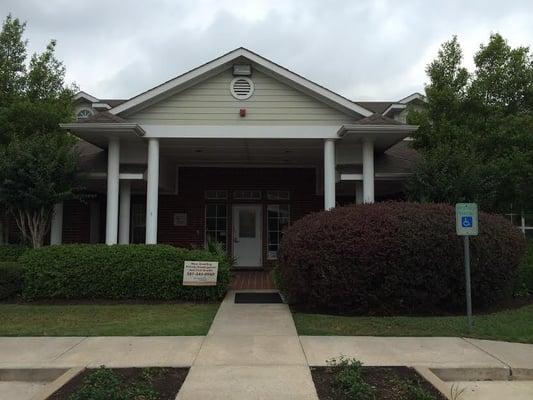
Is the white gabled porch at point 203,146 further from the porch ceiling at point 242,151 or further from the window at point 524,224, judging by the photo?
the window at point 524,224

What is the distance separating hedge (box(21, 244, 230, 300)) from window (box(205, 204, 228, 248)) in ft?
21.0

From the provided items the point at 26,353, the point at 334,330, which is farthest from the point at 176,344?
the point at 334,330

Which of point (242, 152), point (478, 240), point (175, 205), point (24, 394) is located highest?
point (242, 152)

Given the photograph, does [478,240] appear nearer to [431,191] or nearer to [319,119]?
[431,191]

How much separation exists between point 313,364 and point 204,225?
1145cm

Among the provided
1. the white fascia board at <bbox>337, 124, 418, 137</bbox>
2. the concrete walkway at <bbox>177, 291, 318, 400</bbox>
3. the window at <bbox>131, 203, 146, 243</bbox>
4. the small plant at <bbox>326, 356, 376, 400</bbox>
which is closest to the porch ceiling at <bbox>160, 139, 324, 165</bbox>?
the white fascia board at <bbox>337, 124, 418, 137</bbox>

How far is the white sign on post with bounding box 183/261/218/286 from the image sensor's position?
35.3 feet

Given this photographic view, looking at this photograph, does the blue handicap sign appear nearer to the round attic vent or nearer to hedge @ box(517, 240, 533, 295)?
hedge @ box(517, 240, 533, 295)

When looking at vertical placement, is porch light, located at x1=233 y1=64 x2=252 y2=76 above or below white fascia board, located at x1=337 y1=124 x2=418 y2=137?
above

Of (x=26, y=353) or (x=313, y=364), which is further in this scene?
(x=26, y=353)

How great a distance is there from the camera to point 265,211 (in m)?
17.4

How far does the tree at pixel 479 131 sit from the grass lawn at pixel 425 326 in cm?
385

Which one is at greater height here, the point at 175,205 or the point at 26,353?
the point at 175,205

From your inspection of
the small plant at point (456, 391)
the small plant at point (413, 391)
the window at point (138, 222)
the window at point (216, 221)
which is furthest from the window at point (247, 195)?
the small plant at point (413, 391)
